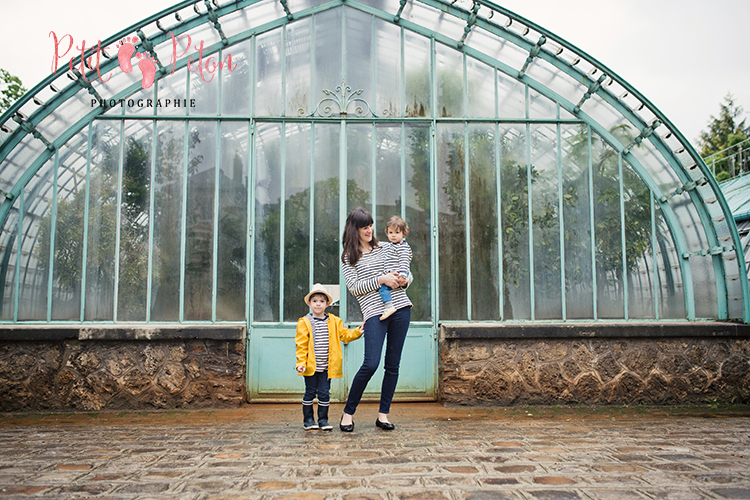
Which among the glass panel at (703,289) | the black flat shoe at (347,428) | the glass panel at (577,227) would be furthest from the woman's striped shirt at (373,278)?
the glass panel at (703,289)

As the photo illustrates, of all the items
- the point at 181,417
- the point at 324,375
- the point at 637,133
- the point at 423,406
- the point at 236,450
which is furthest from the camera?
the point at 637,133

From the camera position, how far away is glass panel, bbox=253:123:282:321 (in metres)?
5.57

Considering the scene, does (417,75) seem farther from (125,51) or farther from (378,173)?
(125,51)

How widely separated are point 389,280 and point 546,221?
2.49 metres

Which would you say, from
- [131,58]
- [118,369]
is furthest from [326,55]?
[118,369]

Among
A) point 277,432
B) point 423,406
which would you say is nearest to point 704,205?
point 423,406

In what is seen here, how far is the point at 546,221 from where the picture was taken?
5738 mm

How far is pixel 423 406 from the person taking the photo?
5.37 meters

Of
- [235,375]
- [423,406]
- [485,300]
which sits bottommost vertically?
[423,406]

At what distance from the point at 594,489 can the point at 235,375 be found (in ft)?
11.6

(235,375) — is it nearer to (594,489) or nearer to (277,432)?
(277,432)

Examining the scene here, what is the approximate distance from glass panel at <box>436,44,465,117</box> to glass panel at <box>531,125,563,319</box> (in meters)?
0.91

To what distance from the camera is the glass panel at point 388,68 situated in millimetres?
5844

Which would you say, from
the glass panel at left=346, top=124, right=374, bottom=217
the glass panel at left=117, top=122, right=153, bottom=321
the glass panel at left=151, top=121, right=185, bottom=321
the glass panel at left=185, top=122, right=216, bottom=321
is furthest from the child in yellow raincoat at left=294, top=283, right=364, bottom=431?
the glass panel at left=117, top=122, right=153, bottom=321
